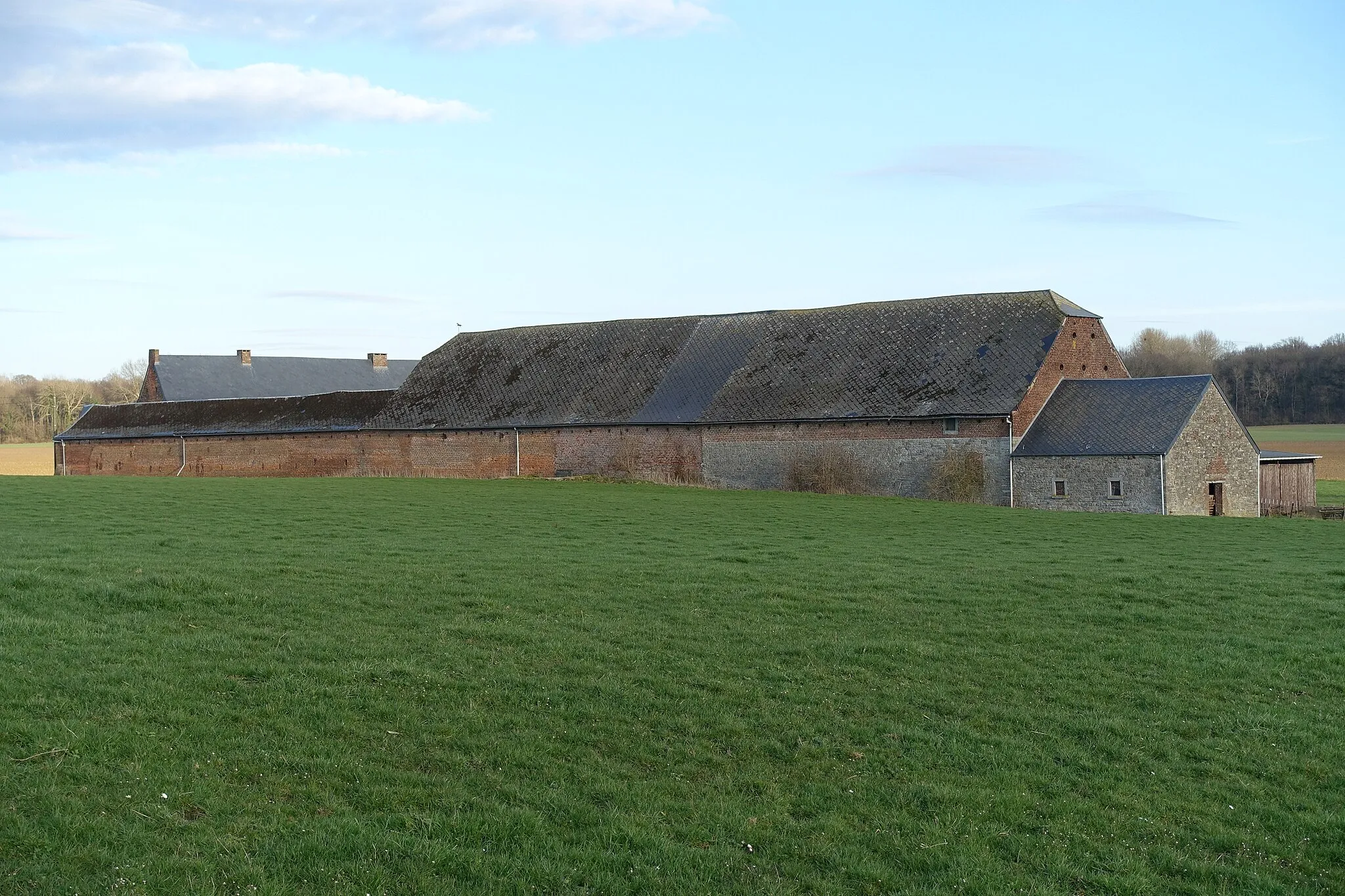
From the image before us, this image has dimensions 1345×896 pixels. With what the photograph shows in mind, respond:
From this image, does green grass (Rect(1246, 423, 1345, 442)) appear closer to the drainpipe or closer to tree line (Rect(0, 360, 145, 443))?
the drainpipe

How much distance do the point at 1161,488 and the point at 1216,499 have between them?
3.64m

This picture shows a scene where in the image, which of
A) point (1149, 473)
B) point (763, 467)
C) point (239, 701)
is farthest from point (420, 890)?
point (763, 467)

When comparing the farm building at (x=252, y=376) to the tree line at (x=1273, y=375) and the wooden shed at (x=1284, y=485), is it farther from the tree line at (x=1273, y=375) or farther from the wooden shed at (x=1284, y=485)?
the tree line at (x=1273, y=375)

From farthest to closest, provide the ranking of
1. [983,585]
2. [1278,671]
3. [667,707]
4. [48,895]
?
[983,585] < [1278,671] < [667,707] < [48,895]

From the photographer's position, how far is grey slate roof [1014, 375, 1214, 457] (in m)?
36.0

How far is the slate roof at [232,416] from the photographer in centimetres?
5000

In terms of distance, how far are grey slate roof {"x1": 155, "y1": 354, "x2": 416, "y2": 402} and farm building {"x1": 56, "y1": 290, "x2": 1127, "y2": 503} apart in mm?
13755

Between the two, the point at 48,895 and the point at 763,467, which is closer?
the point at 48,895

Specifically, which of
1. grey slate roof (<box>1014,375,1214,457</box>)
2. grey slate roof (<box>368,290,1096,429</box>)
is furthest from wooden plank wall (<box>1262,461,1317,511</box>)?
grey slate roof (<box>368,290,1096,429</box>)

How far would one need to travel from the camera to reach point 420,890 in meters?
6.42

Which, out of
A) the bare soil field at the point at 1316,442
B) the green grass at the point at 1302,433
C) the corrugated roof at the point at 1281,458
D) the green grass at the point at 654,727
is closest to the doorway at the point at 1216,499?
the corrugated roof at the point at 1281,458

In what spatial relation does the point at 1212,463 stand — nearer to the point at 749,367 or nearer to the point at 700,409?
the point at 749,367

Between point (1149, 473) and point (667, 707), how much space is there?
2927 centimetres

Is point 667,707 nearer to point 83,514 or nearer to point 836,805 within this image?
point 836,805
